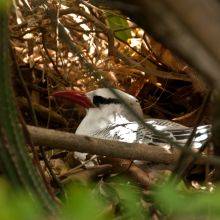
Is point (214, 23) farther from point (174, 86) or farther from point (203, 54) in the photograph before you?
point (174, 86)

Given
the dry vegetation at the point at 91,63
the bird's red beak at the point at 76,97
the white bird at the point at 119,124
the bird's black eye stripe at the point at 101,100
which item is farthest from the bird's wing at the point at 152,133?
the bird's black eye stripe at the point at 101,100

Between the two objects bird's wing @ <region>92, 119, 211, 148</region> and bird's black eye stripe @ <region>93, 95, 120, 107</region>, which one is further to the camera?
bird's black eye stripe @ <region>93, 95, 120, 107</region>

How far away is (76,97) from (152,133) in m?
1.04

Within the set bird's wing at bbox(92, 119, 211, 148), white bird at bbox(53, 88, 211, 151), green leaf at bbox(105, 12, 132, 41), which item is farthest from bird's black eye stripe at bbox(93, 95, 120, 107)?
bird's wing at bbox(92, 119, 211, 148)

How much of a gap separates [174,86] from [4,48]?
13.2 ft

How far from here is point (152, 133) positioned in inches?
158

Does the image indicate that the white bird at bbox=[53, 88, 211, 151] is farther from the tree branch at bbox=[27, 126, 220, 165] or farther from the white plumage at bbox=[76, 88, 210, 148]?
the tree branch at bbox=[27, 126, 220, 165]

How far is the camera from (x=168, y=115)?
5.57m

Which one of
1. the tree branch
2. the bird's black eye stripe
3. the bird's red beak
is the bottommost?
the bird's black eye stripe

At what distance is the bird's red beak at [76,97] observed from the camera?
184 inches

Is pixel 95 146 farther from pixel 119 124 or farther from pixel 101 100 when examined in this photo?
pixel 101 100

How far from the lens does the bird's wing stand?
3898mm

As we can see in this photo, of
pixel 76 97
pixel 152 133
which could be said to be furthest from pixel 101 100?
pixel 152 133

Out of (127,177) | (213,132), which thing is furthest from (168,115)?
(213,132)
